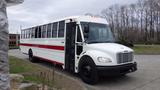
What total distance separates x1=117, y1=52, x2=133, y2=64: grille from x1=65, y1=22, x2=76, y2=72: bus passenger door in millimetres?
2192

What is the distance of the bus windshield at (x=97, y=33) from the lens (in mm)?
8719

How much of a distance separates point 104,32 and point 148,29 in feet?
218

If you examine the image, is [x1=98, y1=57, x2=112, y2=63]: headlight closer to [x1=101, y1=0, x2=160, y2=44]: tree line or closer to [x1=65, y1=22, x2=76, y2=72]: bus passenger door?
[x1=65, y1=22, x2=76, y2=72]: bus passenger door

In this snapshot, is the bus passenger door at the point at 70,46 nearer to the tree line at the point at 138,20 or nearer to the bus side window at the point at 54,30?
the bus side window at the point at 54,30

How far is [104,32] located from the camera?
9.22 metres

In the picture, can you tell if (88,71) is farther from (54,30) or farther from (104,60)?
(54,30)

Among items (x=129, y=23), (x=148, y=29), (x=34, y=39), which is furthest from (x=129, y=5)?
(x=34, y=39)

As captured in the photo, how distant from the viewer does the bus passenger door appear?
9242 millimetres

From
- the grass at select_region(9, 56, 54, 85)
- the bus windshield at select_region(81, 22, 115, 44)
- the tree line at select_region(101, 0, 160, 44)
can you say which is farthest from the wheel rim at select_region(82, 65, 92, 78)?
the tree line at select_region(101, 0, 160, 44)

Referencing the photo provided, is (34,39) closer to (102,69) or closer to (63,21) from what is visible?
(63,21)

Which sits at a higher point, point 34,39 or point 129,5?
point 129,5

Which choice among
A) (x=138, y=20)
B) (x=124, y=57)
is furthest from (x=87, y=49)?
(x=138, y=20)

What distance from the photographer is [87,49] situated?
8406mm

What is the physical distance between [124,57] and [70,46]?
2514mm
